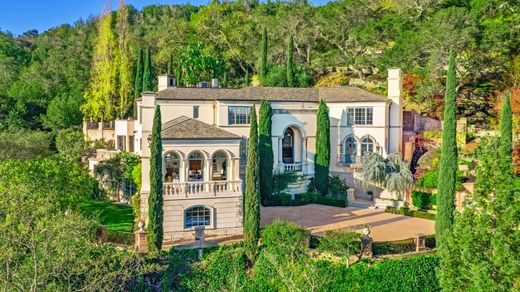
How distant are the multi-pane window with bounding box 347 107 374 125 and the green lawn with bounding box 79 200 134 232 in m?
20.3

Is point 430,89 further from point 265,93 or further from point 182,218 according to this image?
point 182,218

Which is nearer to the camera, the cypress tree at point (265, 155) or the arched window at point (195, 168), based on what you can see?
the arched window at point (195, 168)

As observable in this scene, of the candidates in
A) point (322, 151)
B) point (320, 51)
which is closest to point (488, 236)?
point (322, 151)

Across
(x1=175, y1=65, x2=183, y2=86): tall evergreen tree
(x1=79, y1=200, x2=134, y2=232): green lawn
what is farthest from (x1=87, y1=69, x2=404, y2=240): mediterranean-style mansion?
(x1=175, y1=65, x2=183, y2=86): tall evergreen tree

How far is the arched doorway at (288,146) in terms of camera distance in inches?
1603

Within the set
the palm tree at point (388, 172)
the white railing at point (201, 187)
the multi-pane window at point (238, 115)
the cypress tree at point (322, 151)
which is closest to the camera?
the white railing at point (201, 187)

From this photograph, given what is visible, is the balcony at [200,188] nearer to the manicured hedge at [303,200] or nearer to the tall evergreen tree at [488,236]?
the manicured hedge at [303,200]

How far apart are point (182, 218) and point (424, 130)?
1008 inches

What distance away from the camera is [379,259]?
80.0ft

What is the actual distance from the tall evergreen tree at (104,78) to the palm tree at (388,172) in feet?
99.7

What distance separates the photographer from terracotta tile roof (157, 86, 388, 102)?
37188 mm

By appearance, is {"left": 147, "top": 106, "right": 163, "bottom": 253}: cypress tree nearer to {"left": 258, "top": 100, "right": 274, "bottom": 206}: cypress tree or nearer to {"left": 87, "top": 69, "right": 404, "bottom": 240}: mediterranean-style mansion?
{"left": 87, "top": 69, "right": 404, "bottom": 240}: mediterranean-style mansion

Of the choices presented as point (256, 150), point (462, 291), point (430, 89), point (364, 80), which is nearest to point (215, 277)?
point (256, 150)

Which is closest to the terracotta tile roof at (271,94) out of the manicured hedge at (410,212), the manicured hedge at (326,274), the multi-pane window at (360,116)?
the multi-pane window at (360,116)
